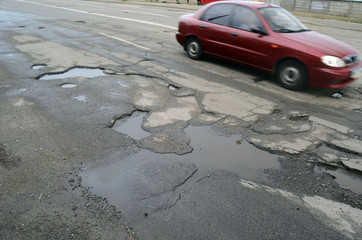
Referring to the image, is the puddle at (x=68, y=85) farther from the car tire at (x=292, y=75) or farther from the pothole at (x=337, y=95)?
the pothole at (x=337, y=95)

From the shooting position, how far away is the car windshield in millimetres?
6922

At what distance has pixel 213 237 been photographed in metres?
2.79

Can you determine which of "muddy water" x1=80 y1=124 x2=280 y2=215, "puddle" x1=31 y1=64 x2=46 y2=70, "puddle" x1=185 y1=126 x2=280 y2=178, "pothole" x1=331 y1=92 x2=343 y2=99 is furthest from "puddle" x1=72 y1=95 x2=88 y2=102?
"pothole" x1=331 y1=92 x2=343 y2=99

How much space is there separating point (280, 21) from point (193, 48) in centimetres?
248

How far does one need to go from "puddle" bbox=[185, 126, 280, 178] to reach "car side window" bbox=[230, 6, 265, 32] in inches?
138

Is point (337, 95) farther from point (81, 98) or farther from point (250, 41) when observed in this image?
point (81, 98)

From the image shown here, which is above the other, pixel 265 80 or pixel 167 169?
pixel 265 80

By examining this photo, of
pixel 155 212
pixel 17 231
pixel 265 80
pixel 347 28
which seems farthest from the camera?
pixel 347 28

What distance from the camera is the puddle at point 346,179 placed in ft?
11.8

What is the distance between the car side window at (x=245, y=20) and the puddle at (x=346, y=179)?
4039 mm

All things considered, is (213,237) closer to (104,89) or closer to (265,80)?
(104,89)

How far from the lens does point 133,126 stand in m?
4.86

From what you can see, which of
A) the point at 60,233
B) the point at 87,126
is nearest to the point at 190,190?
the point at 60,233

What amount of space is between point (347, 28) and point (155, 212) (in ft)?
58.4
